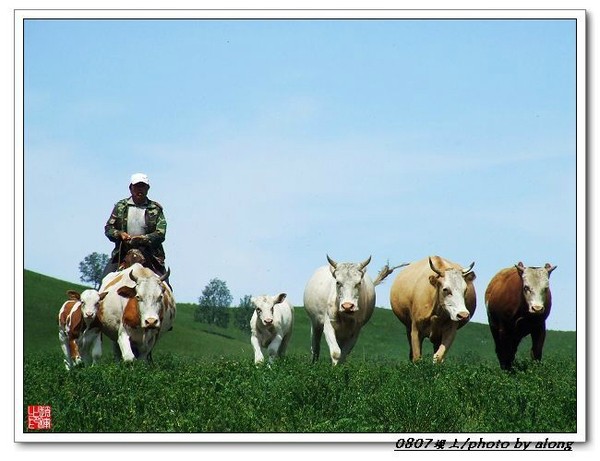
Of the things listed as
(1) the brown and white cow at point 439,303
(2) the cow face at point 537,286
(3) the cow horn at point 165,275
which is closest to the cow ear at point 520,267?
(2) the cow face at point 537,286

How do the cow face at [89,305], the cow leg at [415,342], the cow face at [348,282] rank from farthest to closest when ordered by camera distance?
1. the cow leg at [415,342]
2. the cow face at [348,282]
3. the cow face at [89,305]

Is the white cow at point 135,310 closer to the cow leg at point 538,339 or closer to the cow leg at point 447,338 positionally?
the cow leg at point 447,338

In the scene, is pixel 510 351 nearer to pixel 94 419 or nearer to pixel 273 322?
pixel 273 322

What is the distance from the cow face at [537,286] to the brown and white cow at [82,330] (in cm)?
A: 641

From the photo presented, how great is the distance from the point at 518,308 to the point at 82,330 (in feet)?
21.9

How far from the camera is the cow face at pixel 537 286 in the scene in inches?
687

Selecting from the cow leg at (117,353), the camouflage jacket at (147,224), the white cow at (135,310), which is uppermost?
the camouflage jacket at (147,224)

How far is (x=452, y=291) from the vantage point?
1766 cm

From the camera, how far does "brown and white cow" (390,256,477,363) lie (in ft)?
57.9

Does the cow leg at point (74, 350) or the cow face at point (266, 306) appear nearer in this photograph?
the cow leg at point (74, 350)

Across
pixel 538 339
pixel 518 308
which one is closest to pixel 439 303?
pixel 518 308

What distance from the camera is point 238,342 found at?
40.2 meters

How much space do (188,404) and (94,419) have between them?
1.13 metres

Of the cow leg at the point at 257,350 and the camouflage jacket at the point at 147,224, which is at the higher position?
the camouflage jacket at the point at 147,224
